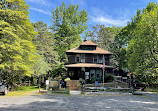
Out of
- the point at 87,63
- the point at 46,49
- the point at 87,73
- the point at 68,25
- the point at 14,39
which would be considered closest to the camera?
the point at 14,39

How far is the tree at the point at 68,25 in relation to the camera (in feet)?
134

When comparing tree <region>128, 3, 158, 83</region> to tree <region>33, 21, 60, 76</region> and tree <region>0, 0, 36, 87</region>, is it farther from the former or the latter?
tree <region>33, 21, 60, 76</region>

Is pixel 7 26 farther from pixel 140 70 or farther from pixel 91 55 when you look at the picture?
pixel 140 70

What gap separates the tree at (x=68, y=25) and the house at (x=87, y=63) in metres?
9.73

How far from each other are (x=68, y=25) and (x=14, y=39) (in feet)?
78.2

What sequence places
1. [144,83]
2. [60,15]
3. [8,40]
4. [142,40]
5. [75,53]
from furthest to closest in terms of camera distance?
[60,15] → [75,53] → [144,83] → [142,40] → [8,40]

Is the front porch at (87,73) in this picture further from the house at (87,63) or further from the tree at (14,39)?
the tree at (14,39)

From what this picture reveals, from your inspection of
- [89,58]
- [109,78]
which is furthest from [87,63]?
[109,78]

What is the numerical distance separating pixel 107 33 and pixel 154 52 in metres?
22.8

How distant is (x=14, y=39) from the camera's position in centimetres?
1867

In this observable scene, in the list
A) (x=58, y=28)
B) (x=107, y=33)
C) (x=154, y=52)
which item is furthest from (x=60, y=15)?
(x=154, y=52)

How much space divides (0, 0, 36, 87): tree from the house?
10.4 metres

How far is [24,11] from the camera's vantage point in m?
20.4

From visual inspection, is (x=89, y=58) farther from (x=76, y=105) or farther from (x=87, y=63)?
(x=76, y=105)
